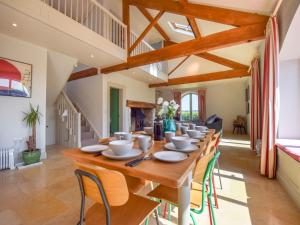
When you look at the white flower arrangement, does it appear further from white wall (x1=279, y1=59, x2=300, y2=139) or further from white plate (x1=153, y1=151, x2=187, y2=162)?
white wall (x1=279, y1=59, x2=300, y2=139)

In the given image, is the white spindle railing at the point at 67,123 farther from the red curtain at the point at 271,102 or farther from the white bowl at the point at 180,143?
the red curtain at the point at 271,102

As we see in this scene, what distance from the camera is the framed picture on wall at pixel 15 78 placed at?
2.85 m

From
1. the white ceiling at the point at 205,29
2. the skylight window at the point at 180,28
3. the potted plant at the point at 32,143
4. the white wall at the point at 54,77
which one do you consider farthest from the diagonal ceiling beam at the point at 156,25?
the potted plant at the point at 32,143

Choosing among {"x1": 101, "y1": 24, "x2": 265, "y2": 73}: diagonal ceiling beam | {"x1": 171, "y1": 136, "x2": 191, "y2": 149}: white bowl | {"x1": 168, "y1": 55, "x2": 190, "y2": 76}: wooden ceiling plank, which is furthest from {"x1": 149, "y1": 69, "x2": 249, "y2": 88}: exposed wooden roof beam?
{"x1": 171, "y1": 136, "x2": 191, "y2": 149}: white bowl

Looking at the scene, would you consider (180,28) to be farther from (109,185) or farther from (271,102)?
(109,185)

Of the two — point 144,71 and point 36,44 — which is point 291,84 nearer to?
point 144,71

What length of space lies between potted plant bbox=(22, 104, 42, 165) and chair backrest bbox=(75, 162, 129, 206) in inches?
115

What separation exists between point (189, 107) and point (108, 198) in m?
9.30

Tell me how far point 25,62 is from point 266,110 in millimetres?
4666

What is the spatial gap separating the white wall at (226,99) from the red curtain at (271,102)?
581 cm

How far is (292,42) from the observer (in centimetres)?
220

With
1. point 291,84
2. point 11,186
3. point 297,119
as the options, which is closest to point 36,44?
point 11,186

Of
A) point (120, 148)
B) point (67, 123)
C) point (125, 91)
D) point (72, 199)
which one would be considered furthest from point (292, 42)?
point (67, 123)

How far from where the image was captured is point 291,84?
2.67m
